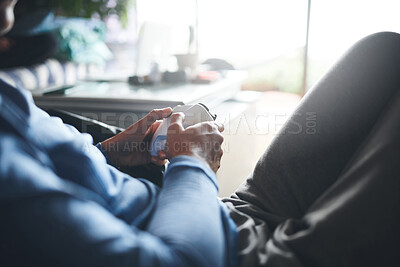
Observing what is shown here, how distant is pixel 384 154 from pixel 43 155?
53 centimetres

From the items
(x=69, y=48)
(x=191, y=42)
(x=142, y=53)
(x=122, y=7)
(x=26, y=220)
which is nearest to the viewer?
(x=26, y=220)

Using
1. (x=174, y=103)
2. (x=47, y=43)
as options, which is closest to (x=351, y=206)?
(x=174, y=103)

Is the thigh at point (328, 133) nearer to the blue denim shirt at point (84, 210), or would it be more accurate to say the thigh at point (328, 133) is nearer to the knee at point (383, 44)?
the knee at point (383, 44)

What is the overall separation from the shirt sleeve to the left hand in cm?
42

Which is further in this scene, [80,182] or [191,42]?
[191,42]

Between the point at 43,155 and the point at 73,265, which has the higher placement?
the point at 43,155

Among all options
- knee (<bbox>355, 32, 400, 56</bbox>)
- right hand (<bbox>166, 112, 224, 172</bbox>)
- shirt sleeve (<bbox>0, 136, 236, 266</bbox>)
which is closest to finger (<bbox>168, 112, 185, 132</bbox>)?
right hand (<bbox>166, 112, 224, 172</bbox>)

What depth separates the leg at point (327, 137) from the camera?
65 cm

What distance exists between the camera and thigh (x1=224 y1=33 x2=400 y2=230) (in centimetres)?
65

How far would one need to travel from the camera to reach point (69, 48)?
274 centimetres

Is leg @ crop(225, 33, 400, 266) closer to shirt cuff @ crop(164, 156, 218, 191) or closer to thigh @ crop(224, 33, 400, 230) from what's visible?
thigh @ crop(224, 33, 400, 230)

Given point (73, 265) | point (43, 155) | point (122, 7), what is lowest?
point (73, 265)

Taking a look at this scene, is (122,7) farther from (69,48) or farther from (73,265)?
(73,265)

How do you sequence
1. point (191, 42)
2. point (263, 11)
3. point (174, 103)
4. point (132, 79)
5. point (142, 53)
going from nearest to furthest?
point (174, 103) < point (132, 79) < point (142, 53) < point (191, 42) < point (263, 11)
